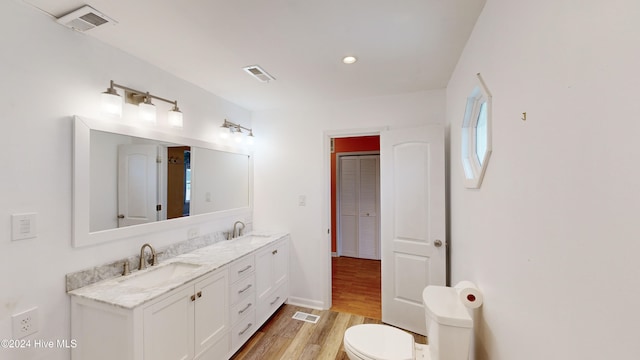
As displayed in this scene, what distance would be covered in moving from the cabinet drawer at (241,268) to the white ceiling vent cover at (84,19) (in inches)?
71.4

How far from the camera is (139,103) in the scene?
74.2 inches

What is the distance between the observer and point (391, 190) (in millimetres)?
2598

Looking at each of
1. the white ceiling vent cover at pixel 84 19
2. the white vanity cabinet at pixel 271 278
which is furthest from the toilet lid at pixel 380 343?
the white ceiling vent cover at pixel 84 19

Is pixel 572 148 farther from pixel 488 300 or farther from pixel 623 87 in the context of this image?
pixel 488 300

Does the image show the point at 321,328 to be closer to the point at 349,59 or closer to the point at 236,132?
the point at 236,132

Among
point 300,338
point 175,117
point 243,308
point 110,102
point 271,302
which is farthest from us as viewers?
point 271,302

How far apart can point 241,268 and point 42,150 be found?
150 centimetres

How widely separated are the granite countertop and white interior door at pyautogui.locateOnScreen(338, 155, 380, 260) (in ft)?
7.45

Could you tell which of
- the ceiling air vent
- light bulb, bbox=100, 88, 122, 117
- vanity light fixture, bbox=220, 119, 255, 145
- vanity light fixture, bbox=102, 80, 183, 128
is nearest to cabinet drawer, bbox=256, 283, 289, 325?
vanity light fixture, bbox=220, 119, 255, 145

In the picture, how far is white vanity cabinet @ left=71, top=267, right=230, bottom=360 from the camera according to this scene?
1.35 meters

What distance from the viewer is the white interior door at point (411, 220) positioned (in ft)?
7.83

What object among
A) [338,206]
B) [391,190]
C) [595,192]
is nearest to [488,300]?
[595,192]

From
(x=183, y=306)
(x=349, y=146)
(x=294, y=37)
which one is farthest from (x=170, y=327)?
(x=349, y=146)

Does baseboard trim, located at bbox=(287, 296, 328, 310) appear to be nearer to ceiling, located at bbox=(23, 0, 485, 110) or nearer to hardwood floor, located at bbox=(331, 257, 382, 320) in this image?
A: hardwood floor, located at bbox=(331, 257, 382, 320)
